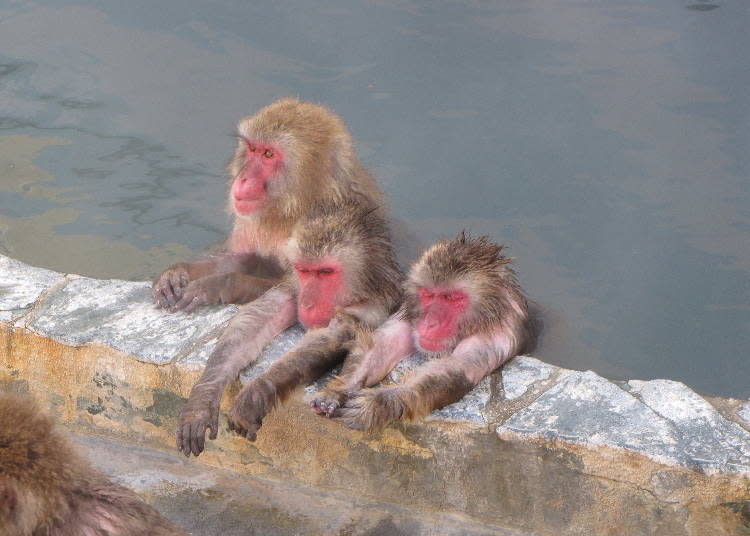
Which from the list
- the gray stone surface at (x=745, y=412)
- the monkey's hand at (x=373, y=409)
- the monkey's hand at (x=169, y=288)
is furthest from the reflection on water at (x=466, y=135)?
the monkey's hand at (x=373, y=409)

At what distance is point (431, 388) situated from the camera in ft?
13.3

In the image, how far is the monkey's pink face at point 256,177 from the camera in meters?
5.15

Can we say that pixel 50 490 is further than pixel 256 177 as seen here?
No

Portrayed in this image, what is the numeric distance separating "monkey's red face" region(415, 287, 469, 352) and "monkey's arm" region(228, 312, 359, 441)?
317mm

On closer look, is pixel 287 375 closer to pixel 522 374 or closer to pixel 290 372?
pixel 290 372

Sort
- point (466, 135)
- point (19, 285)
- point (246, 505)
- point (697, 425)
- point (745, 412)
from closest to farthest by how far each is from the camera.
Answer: point (697, 425) < point (745, 412) < point (246, 505) < point (19, 285) < point (466, 135)

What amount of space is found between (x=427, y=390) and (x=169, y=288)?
1697mm

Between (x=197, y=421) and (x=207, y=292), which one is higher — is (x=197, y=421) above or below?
below

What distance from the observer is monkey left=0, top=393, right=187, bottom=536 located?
2.77 m

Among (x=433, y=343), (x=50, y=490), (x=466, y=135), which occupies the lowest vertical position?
(x=466, y=135)

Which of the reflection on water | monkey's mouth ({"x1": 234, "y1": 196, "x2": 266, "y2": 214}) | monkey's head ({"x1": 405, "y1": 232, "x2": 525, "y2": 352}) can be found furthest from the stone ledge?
the reflection on water

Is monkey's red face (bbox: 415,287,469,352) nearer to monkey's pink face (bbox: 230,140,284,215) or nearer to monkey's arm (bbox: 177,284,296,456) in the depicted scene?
monkey's arm (bbox: 177,284,296,456)

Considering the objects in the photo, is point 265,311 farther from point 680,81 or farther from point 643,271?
point 680,81

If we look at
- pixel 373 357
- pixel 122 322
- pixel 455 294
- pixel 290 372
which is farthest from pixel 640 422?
pixel 122 322
